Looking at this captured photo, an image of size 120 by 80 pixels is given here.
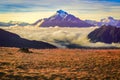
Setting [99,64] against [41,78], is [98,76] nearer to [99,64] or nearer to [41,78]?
[41,78]

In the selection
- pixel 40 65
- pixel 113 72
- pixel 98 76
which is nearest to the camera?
pixel 98 76

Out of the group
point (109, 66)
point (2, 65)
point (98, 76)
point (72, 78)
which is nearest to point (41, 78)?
point (72, 78)

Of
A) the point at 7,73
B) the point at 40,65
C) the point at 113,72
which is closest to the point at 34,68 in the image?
the point at 40,65

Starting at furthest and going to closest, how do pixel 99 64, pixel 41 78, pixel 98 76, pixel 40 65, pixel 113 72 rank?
pixel 99 64 < pixel 40 65 < pixel 113 72 < pixel 98 76 < pixel 41 78

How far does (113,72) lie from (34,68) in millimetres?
9538

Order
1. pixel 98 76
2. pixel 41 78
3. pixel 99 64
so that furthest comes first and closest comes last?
pixel 99 64 < pixel 98 76 < pixel 41 78

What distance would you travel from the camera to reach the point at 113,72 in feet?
124

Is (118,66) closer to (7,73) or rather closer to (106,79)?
(106,79)

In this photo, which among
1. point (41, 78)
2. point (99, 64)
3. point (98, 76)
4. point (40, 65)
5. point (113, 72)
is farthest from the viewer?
point (99, 64)

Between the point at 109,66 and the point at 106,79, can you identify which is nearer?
the point at 106,79

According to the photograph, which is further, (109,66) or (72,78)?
(109,66)

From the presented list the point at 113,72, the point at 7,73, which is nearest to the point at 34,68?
the point at 7,73

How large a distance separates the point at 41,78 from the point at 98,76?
654 centimetres

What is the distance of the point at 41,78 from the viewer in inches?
1257
